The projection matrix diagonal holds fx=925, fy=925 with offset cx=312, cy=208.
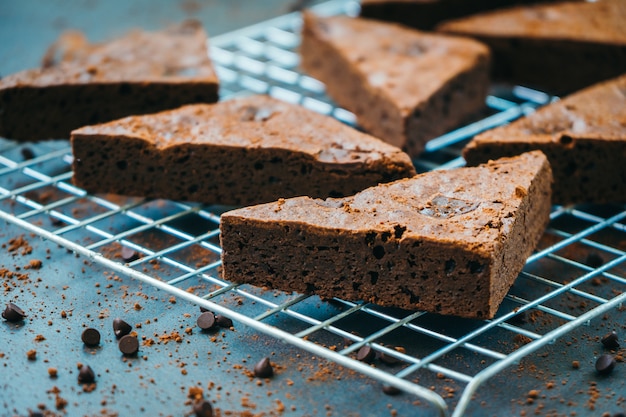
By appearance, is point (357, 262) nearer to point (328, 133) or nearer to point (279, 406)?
point (279, 406)

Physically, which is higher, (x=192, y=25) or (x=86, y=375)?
(x=192, y=25)

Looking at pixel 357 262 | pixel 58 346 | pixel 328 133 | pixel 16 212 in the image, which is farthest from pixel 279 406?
pixel 16 212

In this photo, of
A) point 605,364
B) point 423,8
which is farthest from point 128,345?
point 423,8

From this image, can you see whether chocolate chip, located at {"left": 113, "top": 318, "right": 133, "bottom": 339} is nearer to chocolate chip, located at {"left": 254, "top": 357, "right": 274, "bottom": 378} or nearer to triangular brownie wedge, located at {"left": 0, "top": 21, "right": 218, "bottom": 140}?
chocolate chip, located at {"left": 254, "top": 357, "right": 274, "bottom": 378}

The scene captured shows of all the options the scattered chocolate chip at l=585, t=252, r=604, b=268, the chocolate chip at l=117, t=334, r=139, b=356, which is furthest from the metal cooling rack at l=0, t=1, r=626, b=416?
the chocolate chip at l=117, t=334, r=139, b=356

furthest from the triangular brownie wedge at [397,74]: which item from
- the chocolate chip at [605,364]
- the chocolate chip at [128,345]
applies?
the chocolate chip at [128,345]

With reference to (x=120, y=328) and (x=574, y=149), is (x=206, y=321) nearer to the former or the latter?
(x=120, y=328)
